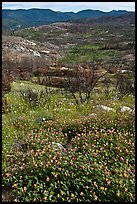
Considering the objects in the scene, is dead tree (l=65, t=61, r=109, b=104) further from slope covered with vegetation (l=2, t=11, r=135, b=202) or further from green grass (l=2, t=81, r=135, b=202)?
green grass (l=2, t=81, r=135, b=202)

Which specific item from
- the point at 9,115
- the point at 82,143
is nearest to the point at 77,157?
the point at 82,143

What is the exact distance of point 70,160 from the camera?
22.7 feet

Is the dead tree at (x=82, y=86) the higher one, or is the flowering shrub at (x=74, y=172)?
the dead tree at (x=82, y=86)

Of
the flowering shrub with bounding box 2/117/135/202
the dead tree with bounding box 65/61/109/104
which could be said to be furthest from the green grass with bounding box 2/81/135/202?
the dead tree with bounding box 65/61/109/104

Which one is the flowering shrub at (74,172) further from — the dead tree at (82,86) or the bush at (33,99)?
the dead tree at (82,86)

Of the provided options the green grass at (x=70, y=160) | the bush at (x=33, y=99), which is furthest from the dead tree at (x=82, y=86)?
the green grass at (x=70, y=160)

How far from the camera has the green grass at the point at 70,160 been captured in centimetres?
615

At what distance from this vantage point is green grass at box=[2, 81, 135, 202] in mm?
6148

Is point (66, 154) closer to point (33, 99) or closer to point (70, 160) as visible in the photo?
point (70, 160)

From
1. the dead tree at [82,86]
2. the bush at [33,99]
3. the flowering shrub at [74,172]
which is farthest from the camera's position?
the dead tree at [82,86]

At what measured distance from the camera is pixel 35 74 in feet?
91.9

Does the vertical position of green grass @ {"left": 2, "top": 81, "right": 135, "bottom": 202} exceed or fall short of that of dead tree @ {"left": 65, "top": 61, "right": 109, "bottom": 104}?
it falls short

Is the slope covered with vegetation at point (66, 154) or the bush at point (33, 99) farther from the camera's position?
the bush at point (33, 99)


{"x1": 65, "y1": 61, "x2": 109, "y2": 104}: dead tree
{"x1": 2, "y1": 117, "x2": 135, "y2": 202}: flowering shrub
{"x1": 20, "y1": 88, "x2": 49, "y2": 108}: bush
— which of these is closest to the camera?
{"x1": 2, "y1": 117, "x2": 135, "y2": 202}: flowering shrub
